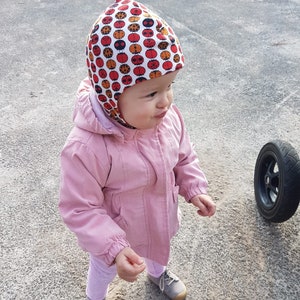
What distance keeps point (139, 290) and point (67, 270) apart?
0.33m

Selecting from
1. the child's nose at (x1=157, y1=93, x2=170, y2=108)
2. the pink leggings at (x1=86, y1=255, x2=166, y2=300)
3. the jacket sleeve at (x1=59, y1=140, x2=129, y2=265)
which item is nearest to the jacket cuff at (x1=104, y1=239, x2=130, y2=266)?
the jacket sleeve at (x1=59, y1=140, x2=129, y2=265)

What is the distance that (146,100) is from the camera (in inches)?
49.8

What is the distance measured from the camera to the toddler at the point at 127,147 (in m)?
1.22

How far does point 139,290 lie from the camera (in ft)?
6.29

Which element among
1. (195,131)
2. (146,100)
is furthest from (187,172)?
(195,131)

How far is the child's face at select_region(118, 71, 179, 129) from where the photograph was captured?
49.4 inches

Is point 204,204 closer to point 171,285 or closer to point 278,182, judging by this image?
point 171,285

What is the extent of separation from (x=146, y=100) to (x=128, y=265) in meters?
0.47

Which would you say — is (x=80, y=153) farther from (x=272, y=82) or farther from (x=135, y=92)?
(x=272, y=82)

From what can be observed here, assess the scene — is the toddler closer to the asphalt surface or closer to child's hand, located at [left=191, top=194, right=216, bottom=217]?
child's hand, located at [left=191, top=194, right=216, bottom=217]

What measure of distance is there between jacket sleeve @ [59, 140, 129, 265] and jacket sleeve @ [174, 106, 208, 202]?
0.33 metres

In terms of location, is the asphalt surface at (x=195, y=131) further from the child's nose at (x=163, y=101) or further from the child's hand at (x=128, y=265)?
the child's nose at (x=163, y=101)

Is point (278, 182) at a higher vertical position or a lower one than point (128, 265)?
lower

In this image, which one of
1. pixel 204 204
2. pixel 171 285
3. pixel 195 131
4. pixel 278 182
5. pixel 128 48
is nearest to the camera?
pixel 128 48
